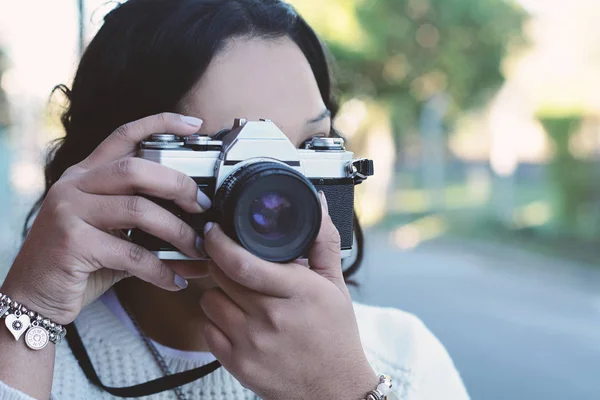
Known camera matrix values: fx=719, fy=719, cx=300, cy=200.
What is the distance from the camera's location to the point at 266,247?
Answer: 0.86 metres

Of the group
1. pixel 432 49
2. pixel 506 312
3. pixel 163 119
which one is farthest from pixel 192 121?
pixel 432 49

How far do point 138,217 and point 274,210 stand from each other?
0.57ft

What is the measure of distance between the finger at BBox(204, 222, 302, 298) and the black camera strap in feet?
0.98

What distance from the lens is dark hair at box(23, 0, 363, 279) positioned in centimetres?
112

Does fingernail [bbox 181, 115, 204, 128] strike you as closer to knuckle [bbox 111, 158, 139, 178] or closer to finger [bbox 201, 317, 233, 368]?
knuckle [bbox 111, 158, 139, 178]

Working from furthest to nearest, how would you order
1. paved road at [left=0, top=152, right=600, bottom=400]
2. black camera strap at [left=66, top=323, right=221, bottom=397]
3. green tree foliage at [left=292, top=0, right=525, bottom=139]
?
green tree foliage at [left=292, top=0, right=525, bottom=139], paved road at [left=0, top=152, right=600, bottom=400], black camera strap at [left=66, top=323, right=221, bottom=397]

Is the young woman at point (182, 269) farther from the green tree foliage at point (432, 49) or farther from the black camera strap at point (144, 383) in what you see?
the green tree foliage at point (432, 49)

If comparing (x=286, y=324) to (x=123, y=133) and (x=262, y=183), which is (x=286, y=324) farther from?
(x=123, y=133)

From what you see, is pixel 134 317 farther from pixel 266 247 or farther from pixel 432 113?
pixel 432 113

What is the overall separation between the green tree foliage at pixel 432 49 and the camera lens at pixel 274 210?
798 centimetres

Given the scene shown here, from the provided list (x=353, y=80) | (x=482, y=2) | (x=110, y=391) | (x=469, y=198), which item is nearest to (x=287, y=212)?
(x=110, y=391)

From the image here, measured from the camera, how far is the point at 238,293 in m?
0.87

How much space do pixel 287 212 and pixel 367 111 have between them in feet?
33.8

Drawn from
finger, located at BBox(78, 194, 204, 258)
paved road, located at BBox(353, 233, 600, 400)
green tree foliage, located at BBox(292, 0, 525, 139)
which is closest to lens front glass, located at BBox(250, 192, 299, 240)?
finger, located at BBox(78, 194, 204, 258)
